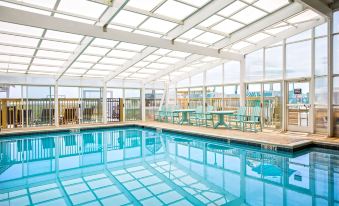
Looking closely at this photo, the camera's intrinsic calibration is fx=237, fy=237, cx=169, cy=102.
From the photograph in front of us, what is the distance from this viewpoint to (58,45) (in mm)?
7926

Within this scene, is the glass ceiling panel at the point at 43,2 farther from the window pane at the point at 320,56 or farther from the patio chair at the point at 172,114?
the window pane at the point at 320,56

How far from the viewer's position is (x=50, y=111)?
12055 millimetres

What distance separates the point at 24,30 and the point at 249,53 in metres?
8.52

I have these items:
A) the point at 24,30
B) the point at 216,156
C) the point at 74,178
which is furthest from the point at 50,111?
the point at 216,156

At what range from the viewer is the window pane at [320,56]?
8.03 metres

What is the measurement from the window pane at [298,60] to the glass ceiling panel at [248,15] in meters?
2.35

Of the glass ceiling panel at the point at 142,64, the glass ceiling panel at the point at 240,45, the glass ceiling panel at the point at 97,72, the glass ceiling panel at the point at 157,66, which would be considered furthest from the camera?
the glass ceiling panel at the point at 97,72

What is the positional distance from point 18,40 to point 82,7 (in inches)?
111

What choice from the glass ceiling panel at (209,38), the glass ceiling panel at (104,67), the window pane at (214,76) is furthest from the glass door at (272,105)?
the glass ceiling panel at (104,67)

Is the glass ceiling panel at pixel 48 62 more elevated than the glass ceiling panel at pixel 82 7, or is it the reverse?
the glass ceiling panel at pixel 82 7

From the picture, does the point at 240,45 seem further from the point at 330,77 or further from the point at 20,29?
the point at 20,29

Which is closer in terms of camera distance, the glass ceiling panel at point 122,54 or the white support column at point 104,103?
the glass ceiling panel at point 122,54

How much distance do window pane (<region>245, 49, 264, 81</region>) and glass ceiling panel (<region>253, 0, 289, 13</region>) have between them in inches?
124

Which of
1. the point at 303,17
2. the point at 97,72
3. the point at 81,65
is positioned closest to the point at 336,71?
the point at 303,17
